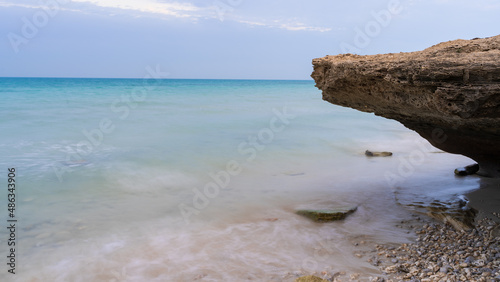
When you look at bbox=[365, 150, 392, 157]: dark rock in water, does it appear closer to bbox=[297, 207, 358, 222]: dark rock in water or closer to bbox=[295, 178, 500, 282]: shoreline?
bbox=[295, 178, 500, 282]: shoreline

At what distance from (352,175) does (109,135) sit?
8075mm

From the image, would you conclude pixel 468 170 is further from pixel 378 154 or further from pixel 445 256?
pixel 445 256

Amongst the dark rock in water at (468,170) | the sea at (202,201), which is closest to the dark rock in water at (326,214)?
the sea at (202,201)

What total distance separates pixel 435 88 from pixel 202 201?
12.2 feet

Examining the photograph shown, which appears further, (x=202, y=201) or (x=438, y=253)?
(x=202, y=201)

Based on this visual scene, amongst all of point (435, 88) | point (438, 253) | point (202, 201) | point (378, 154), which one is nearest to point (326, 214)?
point (438, 253)

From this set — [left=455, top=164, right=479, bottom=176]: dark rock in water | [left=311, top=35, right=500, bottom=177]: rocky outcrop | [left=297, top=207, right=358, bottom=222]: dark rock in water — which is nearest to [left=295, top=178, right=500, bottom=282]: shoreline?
[left=297, top=207, right=358, bottom=222]: dark rock in water

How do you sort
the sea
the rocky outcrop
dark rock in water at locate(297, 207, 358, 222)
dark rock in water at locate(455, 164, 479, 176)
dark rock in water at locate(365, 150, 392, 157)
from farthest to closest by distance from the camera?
1. dark rock in water at locate(365, 150, 392, 157)
2. dark rock in water at locate(455, 164, 479, 176)
3. dark rock in water at locate(297, 207, 358, 222)
4. the sea
5. the rocky outcrop

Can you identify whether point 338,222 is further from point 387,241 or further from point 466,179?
point 466,179

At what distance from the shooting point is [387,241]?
4.55 meters

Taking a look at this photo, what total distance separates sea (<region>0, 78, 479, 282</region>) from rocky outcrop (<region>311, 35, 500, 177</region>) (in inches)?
39.4

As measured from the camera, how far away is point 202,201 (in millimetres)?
6113

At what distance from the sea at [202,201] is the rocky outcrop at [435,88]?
100 cm

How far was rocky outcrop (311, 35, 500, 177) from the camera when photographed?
11.7 feet
